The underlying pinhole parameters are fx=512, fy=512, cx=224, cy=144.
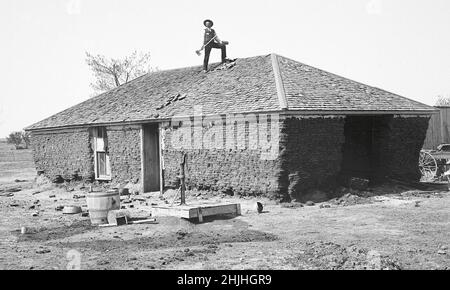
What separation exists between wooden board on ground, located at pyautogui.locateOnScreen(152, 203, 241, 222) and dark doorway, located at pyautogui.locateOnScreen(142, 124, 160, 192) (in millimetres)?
6344

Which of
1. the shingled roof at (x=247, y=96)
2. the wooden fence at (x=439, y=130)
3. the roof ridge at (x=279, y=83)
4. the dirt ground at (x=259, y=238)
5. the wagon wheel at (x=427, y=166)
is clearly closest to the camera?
the dirt ground at (x=259, y=238)

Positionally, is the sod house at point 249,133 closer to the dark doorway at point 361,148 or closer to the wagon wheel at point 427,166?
the dark doorway at point 361,148

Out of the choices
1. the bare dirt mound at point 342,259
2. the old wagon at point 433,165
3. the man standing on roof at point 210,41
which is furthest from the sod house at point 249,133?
the bare dirt mound at point 342,259

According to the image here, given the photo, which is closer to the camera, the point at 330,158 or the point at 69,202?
the point at 330,158

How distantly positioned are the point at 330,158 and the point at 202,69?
330 inches

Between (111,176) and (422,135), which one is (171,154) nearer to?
(111,176)

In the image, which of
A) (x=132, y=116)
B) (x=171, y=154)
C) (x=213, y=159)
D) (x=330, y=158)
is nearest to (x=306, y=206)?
(x=330, y=158)

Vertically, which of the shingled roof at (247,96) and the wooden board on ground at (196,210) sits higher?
the shingled roof at (247,96)

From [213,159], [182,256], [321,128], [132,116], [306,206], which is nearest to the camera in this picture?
[182,256]

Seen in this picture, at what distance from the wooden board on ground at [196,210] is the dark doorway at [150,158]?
6.34 metres

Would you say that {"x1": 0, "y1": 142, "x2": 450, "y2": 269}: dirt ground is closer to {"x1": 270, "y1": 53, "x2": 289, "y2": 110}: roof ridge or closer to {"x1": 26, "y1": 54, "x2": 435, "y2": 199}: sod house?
A: {"x1": 26, "y1": 54, "x2": 435, "y2": 199}: sod house

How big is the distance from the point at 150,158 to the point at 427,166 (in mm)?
10542

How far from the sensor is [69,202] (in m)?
17.4

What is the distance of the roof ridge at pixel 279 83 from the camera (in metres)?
14.5
